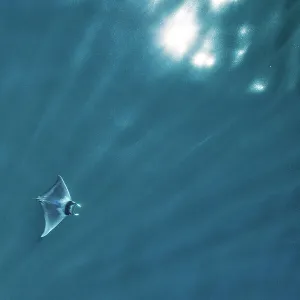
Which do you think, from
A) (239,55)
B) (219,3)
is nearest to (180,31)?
(219,3)

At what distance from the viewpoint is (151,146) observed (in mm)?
8289

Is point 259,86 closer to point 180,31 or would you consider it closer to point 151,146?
point 180,31

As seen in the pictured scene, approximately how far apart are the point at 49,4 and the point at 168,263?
5.83 m

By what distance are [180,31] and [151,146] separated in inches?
93.4

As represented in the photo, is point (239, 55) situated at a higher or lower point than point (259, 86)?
higher

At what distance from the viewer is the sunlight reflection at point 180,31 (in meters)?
7.86

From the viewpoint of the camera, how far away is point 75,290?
8492mm

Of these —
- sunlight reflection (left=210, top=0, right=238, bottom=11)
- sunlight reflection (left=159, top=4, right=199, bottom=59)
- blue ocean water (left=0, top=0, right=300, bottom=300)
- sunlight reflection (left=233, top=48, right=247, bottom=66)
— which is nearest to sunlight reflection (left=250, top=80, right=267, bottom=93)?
blue ocean water (left=0, top=0, right=300, bottom=300)

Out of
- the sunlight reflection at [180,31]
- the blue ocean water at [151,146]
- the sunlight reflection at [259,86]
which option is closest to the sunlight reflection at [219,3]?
the blue ocean water at [151,146]

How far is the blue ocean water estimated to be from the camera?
7.89 meters

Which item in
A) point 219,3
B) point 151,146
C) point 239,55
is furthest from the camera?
point 151,146

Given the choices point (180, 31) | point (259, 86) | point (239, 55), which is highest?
point (180, 31)

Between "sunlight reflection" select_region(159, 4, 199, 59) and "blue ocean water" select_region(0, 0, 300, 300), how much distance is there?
20 mm

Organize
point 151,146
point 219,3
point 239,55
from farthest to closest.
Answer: point 151,146
point 239,55
point 219,3
